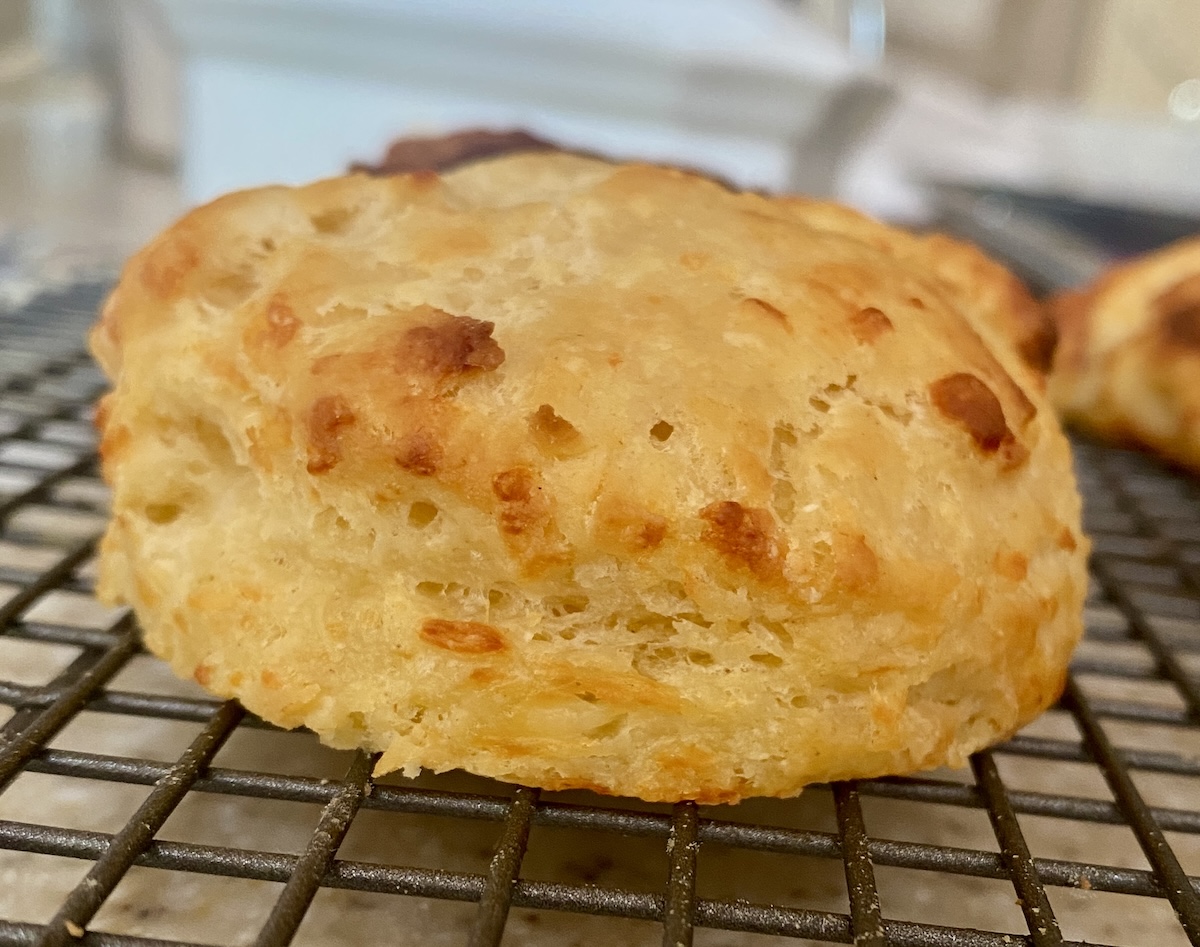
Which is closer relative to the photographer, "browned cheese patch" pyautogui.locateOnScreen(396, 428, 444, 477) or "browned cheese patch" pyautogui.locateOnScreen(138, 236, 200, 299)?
"browned cheese patch" pyautogui.locateOnScreen(396, 428, 444, 477)

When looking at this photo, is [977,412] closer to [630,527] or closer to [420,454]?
[630,527]

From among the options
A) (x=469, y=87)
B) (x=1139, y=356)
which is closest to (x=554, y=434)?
(x=1139, y=356)

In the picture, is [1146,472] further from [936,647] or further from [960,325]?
[936,647]

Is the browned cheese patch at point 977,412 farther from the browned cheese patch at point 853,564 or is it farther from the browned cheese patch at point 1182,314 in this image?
the browned cheese patch at point 1182,314

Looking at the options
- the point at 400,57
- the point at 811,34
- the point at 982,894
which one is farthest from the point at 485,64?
the point at 982,894

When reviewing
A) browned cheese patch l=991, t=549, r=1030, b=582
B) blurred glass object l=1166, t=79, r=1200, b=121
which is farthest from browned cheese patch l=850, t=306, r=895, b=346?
blurred glass object l=1166, t=79, r=1200, b=121

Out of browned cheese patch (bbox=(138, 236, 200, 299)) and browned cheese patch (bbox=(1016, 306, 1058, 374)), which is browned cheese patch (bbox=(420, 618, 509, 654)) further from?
browned cheese patch (bbox=(1016, 306, 1058, 374))

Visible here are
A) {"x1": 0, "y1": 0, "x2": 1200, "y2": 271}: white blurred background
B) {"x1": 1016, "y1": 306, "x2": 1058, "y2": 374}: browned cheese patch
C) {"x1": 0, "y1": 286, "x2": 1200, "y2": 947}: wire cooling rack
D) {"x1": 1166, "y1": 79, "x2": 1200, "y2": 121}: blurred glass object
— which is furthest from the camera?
{"x1": 1166, "y1": 79, "x2": 1200, "y2": 121}: blurred glass object
